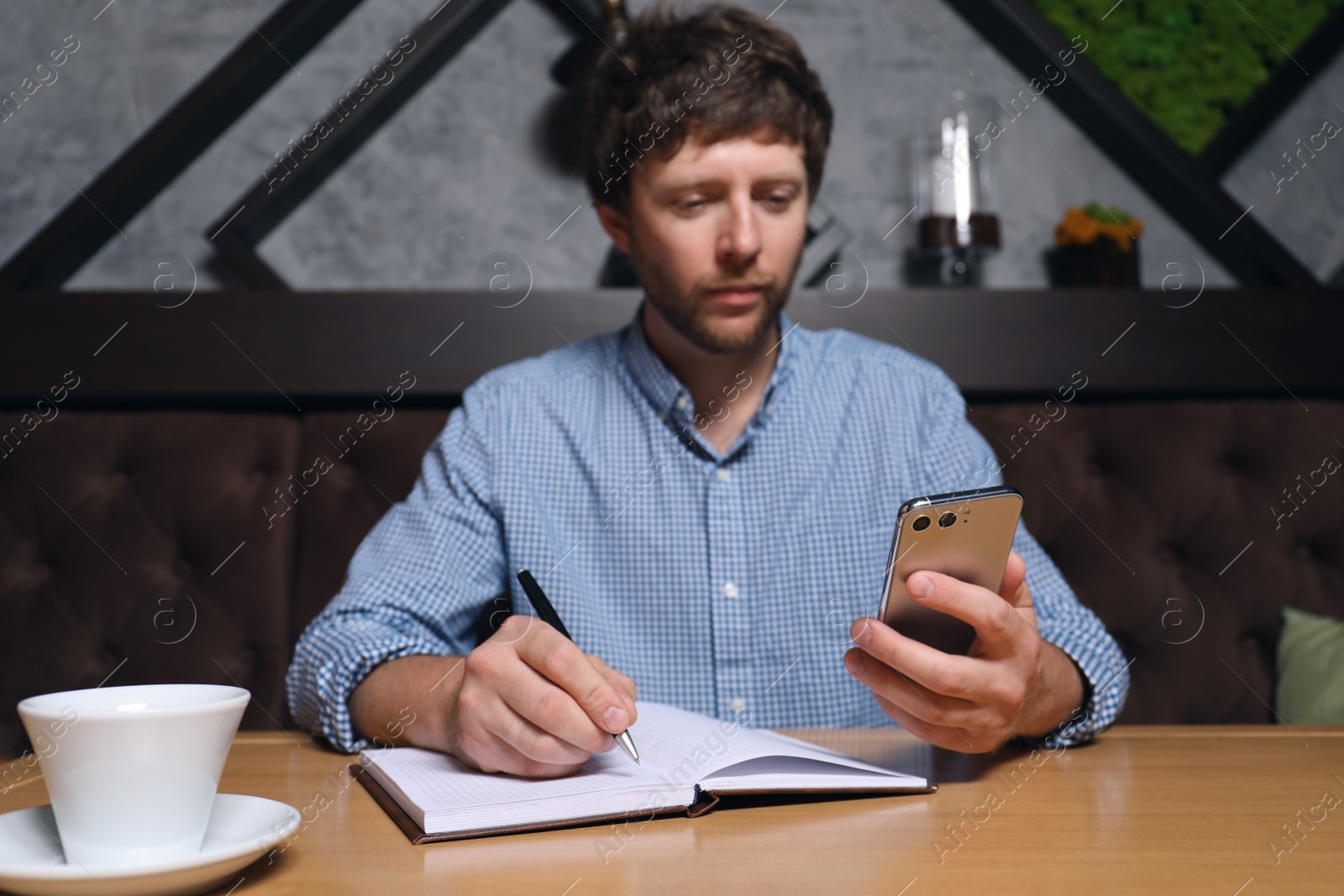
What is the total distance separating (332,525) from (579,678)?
3.23 feet

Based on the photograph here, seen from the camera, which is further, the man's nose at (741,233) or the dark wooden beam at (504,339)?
the dark wooden beam at (504,339)

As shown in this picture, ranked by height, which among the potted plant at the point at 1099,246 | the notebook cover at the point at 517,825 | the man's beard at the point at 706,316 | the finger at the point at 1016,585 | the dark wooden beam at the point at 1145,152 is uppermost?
the dark wooden beam at the point at 1145,152

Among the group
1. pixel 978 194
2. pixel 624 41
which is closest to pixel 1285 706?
pixel 978 194

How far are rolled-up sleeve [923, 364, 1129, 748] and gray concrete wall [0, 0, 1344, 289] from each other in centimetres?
65

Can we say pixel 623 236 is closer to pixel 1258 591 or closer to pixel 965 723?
pixel 965 723

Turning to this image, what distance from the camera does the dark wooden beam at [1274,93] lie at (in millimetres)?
1788

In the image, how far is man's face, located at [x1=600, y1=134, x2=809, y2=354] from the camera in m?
1.19

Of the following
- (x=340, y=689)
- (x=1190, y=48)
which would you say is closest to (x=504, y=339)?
(x=340, y=689)

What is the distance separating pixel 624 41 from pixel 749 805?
1.10 m

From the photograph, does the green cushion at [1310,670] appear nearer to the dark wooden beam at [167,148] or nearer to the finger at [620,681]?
the finger at [620,681]

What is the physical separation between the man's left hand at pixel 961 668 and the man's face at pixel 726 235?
549 mm

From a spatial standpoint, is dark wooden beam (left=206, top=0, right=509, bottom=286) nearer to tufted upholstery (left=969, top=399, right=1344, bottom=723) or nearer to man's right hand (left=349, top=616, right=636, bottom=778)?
tufted upholstery (left=969, top=399, right=1344, bottom=723)

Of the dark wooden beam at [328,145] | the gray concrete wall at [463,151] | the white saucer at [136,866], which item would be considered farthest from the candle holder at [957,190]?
the white saucer at [136,866]

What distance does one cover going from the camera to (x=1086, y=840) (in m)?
0.56
